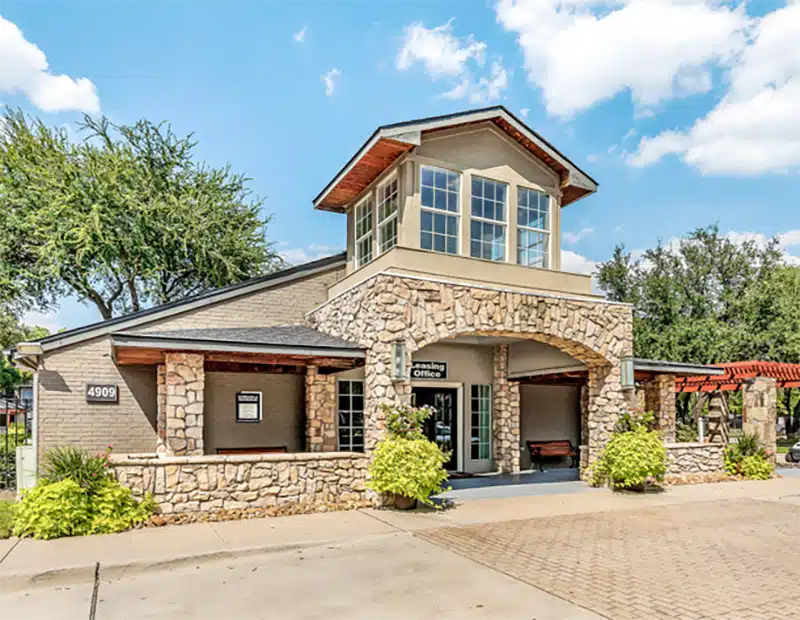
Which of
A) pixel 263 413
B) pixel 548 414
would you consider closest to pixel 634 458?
pixel 548 414

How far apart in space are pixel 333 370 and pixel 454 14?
7648 mm

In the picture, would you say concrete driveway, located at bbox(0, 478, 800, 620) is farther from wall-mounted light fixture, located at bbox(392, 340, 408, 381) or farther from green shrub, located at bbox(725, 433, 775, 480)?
green shrub, located at bbox(725, 433, 775, 480)

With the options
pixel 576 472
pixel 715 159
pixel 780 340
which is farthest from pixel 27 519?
pixel 715 159

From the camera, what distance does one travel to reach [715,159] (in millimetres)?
28406

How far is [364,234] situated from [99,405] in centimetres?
643

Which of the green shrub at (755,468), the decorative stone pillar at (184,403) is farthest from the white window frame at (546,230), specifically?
the green shrub at (755,468)

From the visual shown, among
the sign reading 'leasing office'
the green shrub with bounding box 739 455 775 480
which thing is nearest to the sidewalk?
the green shrub with bounding box 739 455 775 480

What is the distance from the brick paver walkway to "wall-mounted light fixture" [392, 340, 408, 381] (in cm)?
263

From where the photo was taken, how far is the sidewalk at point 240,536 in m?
6.73

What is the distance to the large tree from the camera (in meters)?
18.8

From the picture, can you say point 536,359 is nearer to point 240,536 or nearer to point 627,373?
point 627,373

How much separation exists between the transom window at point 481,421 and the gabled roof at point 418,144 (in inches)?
201

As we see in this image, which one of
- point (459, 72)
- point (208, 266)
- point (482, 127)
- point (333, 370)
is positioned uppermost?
point (459, 72)

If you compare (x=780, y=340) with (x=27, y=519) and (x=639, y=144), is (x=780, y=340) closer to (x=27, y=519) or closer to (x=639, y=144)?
(x=639, y=144)
